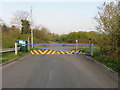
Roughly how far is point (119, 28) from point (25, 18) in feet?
136

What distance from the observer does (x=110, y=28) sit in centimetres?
938

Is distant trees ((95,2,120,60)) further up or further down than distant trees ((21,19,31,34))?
further down

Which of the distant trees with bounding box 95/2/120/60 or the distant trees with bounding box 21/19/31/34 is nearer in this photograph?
the distant trees with bounding box 95/2/120/60

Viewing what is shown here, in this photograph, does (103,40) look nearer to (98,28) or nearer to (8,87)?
(98,28)

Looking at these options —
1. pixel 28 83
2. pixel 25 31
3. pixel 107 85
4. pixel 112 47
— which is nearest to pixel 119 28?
pixel 112 47

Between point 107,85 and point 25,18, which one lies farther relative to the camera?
point 25,18

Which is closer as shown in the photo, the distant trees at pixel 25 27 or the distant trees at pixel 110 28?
the distant trees at pixel 110 28

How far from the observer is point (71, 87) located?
15.3ft

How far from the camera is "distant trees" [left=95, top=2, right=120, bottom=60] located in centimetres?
862

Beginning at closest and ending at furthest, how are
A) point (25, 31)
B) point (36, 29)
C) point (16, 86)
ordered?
1. point (16, 86)
2. point (25, 31)
3. point (36, 29)

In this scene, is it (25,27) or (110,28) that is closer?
(110,28)

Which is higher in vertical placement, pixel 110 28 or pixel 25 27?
pixel 25 27

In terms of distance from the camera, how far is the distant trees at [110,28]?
8.62 metres

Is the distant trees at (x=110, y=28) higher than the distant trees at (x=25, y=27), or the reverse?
the distant trees at (x=25, y=27)
